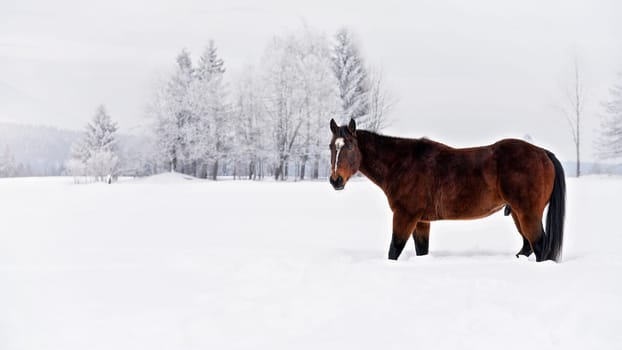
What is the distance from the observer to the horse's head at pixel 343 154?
15.5 ft

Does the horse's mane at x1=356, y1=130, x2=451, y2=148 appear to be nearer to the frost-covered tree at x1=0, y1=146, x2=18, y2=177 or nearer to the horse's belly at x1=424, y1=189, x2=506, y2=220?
the horse's belly at x1=424, y1=189, x2=506, y2=220

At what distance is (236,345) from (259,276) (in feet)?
4.00

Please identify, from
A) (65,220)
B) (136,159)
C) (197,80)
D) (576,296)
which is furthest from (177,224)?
(136,159)

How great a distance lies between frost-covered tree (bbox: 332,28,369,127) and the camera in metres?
21.9

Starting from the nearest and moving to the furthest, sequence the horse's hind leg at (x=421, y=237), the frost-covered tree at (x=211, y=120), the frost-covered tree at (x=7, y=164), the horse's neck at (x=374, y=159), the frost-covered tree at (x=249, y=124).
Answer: the horse's neck at (x=374, y=159) < the horse's hind leg at (x=421, y=237) < the frost-covered tree at (x=249, y=124) < the frost-covered tree at (x=211, y=120) < the frost-covered tree at (x=7, y=164)

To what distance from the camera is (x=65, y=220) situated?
967 cm

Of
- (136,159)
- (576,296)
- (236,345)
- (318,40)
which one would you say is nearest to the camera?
(236,345)

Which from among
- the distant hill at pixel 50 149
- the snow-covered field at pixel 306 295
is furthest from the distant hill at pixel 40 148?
the snow-covered field at pixel 306 295

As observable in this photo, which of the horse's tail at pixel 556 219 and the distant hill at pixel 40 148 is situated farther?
the distant hill at pixel 40 148

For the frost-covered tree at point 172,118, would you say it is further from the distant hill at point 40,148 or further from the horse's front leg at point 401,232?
the horse's front leg at point 401,232

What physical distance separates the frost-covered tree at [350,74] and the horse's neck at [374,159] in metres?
16.6

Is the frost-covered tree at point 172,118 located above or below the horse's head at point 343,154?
above

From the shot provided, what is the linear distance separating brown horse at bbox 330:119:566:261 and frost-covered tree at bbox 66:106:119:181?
1080 inches

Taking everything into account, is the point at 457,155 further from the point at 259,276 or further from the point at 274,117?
the point at 274,117
